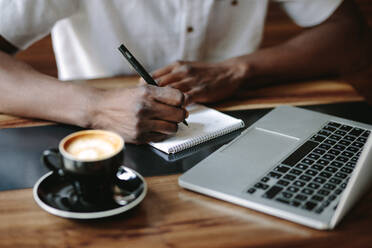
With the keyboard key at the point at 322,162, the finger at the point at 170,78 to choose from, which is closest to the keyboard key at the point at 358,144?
the keyboard key at the point at 322,162

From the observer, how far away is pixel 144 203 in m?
0.78

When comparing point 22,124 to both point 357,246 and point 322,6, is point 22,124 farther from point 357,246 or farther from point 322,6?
point 322,6

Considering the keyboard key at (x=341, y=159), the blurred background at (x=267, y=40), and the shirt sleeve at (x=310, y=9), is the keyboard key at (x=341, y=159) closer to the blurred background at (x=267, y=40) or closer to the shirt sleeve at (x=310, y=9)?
the shirt sleeve at (x=310, y=9)

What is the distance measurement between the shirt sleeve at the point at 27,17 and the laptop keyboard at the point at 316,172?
2.33ft

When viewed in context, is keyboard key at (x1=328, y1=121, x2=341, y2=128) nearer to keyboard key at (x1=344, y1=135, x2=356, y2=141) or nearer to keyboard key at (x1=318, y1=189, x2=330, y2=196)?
keyboard key at (x1=344, y1=135, x2=356, y2=141)

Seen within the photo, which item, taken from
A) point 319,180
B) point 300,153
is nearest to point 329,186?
point 319,180

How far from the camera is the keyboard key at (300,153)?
0.86 metres

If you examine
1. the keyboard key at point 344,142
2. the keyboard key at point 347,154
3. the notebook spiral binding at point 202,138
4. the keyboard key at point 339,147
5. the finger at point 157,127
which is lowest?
the notebook spiral binding at point 202,138

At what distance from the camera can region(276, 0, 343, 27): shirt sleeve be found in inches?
54.7

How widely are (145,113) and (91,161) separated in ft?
0.96

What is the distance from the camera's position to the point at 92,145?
0.75 metres

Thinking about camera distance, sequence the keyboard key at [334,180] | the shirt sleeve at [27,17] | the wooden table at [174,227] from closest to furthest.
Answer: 1. the wooden table at [174,227]
2. the keyboard key at [334,180]
3. the shirt sleeve at [27,17]

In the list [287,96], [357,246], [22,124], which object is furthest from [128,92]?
[357,246]

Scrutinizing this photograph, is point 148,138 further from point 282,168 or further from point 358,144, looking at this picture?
point 358,144
